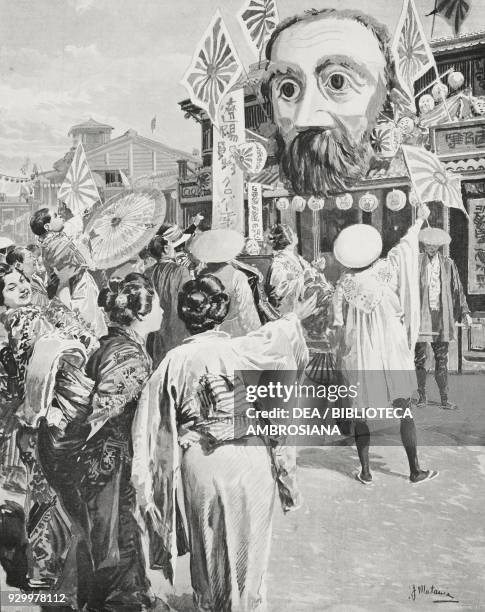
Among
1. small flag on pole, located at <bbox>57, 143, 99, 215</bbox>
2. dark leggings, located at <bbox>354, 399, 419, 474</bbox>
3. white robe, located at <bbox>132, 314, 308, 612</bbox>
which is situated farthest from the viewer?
small flag on pole, located at <bbox>57, 143, 99, 215</bbox>

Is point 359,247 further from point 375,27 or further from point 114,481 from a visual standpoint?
point 114,481

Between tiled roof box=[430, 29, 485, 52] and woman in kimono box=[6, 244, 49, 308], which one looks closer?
tiled roof box=[430, 29, 485, 52]

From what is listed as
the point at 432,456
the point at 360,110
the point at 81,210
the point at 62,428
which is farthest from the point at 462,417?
the point at 81,210

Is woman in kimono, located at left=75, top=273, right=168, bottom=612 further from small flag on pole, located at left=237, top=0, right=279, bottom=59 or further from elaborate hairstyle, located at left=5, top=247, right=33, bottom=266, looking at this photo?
small flag on pole, located at left=237, top=0, right=279, bottom=59

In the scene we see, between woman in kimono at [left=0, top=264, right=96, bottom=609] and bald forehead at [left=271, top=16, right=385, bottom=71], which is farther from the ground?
bald forehead at [left=271, top=16, right=385, bottom=71]

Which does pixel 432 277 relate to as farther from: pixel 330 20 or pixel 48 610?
pixel 48 610

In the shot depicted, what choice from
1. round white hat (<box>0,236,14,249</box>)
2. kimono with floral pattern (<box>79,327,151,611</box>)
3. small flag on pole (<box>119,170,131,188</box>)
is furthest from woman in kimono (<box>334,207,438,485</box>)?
round white hat (<box>0,236,14,249</box>)

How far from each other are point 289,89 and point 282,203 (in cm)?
61

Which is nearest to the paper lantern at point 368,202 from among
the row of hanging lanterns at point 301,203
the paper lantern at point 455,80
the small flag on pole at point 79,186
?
the row of hanging lanterns at point 301,203

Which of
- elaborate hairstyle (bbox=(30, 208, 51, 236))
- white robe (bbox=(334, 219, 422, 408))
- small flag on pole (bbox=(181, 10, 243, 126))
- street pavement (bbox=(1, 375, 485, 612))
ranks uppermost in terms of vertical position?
small flag on pole (bbox=(181, 10, 243, 126))

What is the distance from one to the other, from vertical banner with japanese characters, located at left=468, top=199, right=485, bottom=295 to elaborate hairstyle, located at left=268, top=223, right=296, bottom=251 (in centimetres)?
94

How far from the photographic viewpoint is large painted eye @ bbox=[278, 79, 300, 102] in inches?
123

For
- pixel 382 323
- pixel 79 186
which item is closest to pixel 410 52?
pixel 382 323

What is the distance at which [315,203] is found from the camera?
316 cm
